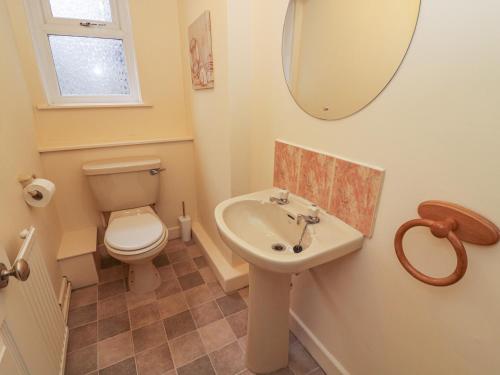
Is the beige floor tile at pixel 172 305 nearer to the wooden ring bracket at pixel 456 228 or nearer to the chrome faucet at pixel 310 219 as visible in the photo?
the chrome faucet at pixel 310 219

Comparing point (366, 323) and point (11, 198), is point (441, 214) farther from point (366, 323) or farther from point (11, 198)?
point (11, 198)

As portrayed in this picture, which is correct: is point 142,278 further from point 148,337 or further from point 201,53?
point 201,53

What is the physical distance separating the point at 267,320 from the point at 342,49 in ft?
3.84

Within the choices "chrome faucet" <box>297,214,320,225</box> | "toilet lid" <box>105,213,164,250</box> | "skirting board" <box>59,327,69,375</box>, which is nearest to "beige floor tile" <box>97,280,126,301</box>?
"skirting board" <box>59,327,69,375</box>

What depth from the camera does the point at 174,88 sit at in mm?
2027

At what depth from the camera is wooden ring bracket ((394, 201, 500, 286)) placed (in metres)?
0.61

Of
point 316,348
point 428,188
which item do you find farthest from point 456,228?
point 316,348

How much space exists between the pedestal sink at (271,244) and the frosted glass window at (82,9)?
1640 millimetres

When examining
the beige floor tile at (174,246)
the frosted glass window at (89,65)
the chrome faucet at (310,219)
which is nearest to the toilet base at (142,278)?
the beige floor tile at (174,246)

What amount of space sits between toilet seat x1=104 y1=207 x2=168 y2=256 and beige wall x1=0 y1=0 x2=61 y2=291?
13.2 inches

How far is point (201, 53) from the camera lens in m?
1.59

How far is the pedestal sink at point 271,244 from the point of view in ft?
3.10

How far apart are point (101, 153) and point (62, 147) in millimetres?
233

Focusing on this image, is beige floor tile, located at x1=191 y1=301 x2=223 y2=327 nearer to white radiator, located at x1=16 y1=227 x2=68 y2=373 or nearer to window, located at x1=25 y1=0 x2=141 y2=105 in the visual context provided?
white radiator, located at x1=16 y1=227 x2=68 y2=373
